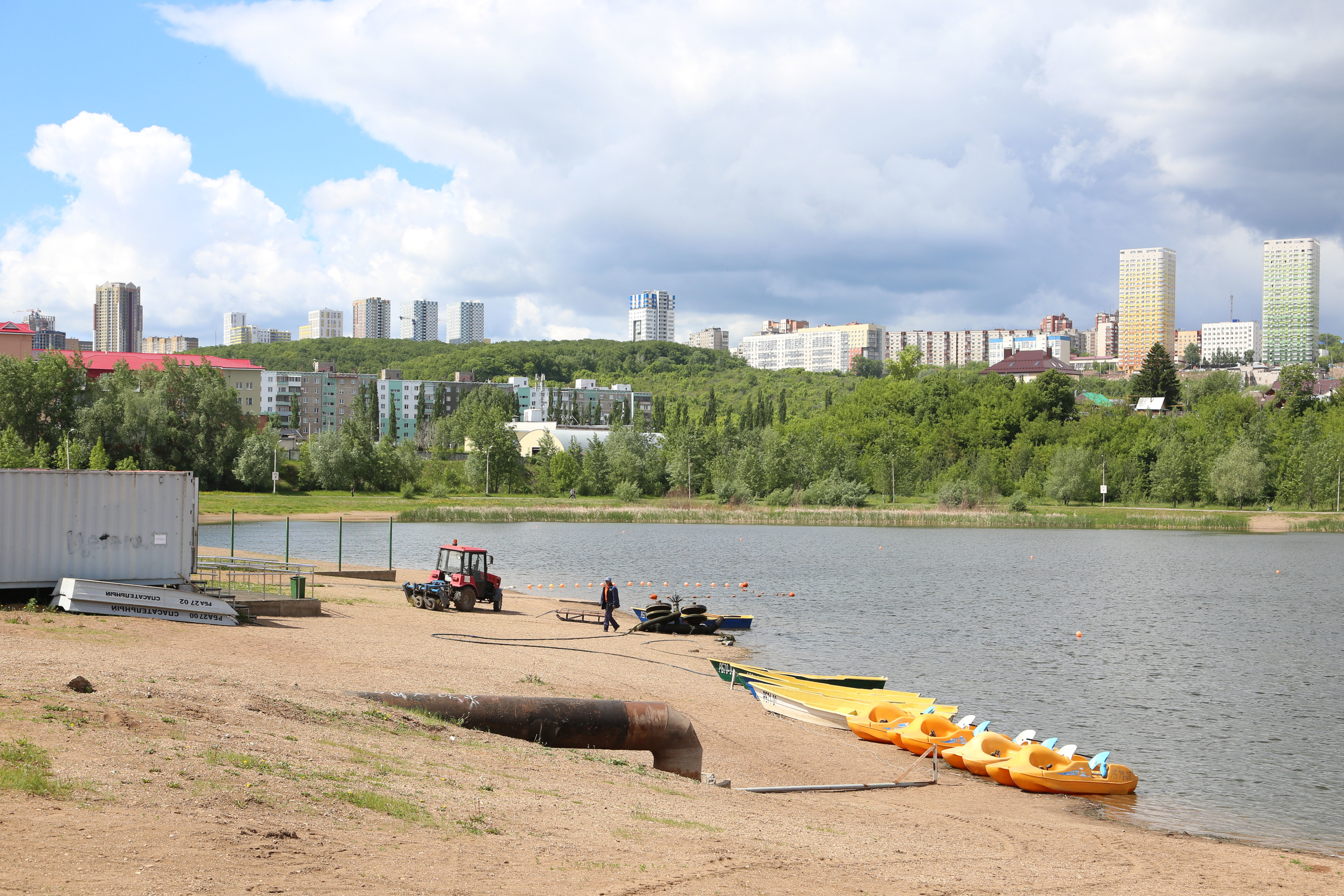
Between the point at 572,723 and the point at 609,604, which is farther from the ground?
the point at 572,723

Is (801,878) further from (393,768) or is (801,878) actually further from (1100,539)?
(1100,539)

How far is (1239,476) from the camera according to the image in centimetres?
11262

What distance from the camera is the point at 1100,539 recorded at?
80938mm

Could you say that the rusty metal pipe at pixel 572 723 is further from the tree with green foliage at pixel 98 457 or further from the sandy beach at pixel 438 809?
the tree with green foliage at pixel 98 457

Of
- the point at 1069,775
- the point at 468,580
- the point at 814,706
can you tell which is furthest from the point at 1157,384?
the point at 1069,775

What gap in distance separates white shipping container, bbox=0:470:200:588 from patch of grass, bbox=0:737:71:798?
1399 cm

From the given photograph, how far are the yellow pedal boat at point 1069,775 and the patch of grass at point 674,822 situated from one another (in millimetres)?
7997

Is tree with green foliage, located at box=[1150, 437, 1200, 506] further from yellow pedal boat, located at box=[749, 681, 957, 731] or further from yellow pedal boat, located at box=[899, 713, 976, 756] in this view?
yellow pedal boat, located at box=[899, 713, 976, 756]

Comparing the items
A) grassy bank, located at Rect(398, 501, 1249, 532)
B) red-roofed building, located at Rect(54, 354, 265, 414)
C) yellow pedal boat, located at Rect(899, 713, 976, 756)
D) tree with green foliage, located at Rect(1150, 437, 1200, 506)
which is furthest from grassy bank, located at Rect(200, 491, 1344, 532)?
yellow pedal boat, located at Rect(899, 713, 976, 756)

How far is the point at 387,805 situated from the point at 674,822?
124 inches

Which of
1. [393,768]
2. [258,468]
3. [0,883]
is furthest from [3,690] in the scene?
[258,468]

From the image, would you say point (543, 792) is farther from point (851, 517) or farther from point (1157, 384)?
point (1157, 384)

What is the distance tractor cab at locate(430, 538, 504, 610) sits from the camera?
31391mm

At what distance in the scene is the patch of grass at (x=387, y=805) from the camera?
973cm
